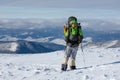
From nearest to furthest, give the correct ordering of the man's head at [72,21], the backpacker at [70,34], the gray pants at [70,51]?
the man's head at [72,21], the backpacker at [70,34], the gray pants at [70,51]

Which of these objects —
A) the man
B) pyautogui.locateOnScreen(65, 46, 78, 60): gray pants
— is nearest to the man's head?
the man

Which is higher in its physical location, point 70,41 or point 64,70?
point 70,41

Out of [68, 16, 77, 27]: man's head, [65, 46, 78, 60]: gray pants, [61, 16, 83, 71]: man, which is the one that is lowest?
[65, 46, 78, 60]: gray pants

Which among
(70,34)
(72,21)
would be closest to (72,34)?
(70,34)

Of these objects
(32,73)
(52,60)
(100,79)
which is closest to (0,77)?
(32,73)

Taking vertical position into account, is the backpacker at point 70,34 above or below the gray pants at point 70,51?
above

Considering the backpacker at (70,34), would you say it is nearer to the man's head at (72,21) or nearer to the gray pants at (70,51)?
the man's head at (72,21)

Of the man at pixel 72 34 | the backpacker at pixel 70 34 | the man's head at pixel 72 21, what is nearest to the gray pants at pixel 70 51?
the man at pixel 72 34

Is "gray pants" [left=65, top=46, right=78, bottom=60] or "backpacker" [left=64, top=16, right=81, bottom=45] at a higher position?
"backpacker" [left=64, top=16, right=81, bottom=45]

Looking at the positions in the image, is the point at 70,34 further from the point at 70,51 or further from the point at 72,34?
the point at 70,51

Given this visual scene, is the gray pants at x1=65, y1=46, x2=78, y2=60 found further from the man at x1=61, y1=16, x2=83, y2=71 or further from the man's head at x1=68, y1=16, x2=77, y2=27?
the man's head at x1=68, y1=16, x2=77, y2=27

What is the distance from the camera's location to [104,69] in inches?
668

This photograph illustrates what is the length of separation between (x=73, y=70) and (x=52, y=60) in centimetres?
774

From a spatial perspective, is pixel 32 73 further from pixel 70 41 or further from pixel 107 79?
pixel 107 79
